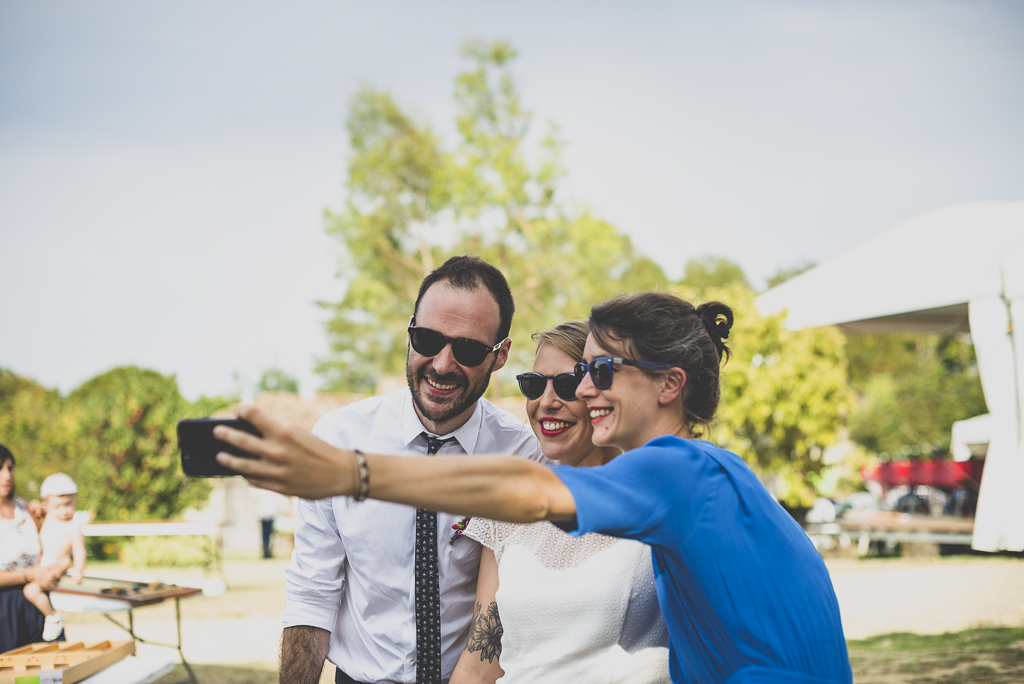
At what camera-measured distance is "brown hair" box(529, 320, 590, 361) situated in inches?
111

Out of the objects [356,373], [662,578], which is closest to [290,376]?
[356,373]

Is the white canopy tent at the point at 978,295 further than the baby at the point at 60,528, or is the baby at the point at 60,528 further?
the baby at the point at 60,528

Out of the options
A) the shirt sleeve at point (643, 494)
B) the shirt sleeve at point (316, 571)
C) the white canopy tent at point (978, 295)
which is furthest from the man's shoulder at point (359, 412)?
the white canopy tent at point (978, 295)

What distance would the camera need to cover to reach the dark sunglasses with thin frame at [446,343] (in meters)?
2.67

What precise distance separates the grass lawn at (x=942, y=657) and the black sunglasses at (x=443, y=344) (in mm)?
5336

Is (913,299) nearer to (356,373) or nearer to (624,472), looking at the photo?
(624,472)

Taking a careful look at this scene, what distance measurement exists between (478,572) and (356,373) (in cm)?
4077

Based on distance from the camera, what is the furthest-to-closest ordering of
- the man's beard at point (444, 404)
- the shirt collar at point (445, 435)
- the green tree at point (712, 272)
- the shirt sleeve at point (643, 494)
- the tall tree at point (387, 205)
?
the green tree at point (712, 272), the tall tree at point (387, 205), the shirt collar at point (445, 435), the man's beard at point (444, 404), the shirt sleeve at point (643, 494)

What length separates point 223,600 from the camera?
12.8 metres

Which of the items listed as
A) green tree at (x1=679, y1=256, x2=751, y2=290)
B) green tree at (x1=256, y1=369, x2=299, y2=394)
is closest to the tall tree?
green tree at (x1=679, y1=256, x2=751, y2=290)

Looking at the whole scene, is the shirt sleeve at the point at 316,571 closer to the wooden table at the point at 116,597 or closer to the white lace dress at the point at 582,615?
the white lace dress at the point at 582,615

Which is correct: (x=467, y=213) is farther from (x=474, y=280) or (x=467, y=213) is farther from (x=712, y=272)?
(x=712, y=272)

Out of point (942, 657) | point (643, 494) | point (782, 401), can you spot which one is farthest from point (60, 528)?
point (782, 401)

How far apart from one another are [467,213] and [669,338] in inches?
1045
